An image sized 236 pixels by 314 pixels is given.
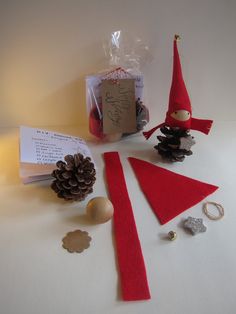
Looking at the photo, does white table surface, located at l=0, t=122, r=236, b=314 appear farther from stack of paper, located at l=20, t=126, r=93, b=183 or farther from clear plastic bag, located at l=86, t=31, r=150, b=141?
clear plastic bag, located at l=86, t=31, r=150, b=141

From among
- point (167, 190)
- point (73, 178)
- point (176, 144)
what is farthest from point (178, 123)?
point (73, 178)

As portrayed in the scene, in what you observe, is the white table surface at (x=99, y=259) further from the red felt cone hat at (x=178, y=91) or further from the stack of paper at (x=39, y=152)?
the red felt cone hat at (x=178, y=91)

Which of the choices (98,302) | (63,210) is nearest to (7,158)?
(63,210)

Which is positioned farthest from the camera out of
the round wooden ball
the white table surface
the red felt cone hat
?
the red felt cone hat

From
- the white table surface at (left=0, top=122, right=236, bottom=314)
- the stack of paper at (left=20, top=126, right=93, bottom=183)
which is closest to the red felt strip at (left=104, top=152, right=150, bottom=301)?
the white table surface at (left=0, top=122, right=236, bottom=314)

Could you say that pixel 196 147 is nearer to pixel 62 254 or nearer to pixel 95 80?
pixel 95 80

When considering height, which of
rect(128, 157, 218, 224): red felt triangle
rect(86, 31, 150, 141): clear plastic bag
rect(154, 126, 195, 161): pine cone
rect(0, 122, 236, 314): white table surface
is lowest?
rect(0, 122, 236, 314): white table surface
